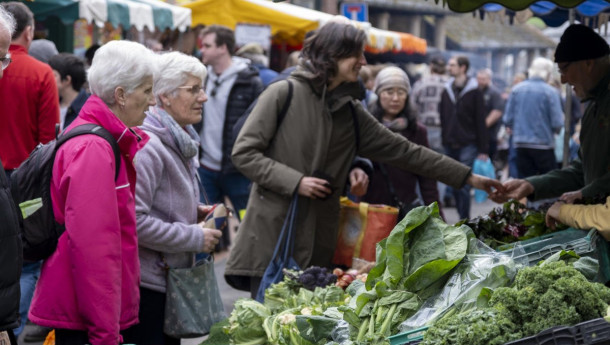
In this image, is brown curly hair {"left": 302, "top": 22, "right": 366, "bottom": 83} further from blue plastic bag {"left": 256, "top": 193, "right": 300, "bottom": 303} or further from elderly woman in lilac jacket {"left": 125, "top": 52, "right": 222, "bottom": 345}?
elderly woman in lilac jacket {"left": 125, "top": 52, "right": 222, "bottom": 345}

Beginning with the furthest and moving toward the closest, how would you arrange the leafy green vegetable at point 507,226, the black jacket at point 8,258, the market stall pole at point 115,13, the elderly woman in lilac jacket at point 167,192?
the market stall pole at point 115,13 → the leafy green vegetable at point 507,226 → the elderly woman in lilac jacket at point 167,192 → the black jacket at point 8,258

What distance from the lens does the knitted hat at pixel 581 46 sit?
16.7 ft

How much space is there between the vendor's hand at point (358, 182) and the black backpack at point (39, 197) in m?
2.25

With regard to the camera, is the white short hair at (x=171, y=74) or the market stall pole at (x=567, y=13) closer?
the white short hair at (x=171, y=74)

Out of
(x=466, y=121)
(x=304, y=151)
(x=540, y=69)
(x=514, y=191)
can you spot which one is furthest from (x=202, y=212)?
(x=540, y=69)

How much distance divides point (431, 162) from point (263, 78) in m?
4.14

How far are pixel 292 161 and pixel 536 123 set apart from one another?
7405mm

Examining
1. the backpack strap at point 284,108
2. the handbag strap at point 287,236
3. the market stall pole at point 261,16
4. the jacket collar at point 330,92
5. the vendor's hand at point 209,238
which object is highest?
the jacket collar at point 330,92

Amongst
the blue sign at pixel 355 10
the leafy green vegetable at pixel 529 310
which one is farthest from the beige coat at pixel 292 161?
the blue sign at pixel 355 10

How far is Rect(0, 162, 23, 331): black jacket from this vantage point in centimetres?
311

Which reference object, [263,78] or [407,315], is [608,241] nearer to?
[407,315]

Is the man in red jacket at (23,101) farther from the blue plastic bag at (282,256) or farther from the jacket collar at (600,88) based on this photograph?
the jacket collar at (600,88)

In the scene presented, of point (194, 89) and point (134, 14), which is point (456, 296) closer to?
point (194, 89)

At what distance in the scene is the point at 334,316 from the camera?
3.78 meters
